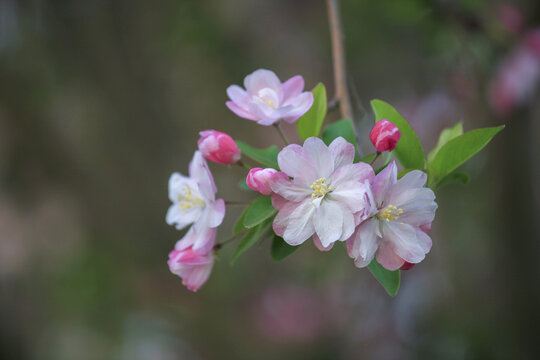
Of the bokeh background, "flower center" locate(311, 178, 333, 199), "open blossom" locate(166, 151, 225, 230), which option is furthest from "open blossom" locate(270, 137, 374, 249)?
the bokeh background

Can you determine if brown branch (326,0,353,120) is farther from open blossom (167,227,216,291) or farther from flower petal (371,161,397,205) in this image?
open blossom (167,227,216,291)

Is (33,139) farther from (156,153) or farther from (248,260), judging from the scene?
(248,260)

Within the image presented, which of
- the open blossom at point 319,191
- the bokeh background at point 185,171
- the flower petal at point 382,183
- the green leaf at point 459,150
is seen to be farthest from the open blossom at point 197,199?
the bokeh background at point 185,171

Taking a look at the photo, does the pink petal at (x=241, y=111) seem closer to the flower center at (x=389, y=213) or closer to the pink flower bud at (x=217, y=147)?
the pink flower bud at (x=217, y=147)

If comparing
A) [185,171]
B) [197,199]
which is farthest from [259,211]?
[185,171]

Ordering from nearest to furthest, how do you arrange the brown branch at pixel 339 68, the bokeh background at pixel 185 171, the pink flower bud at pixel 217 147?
the pink flower bud at pixel 217 147 < the brown branch at pixel 339 68 < the bokeh background at pixel 185 171
